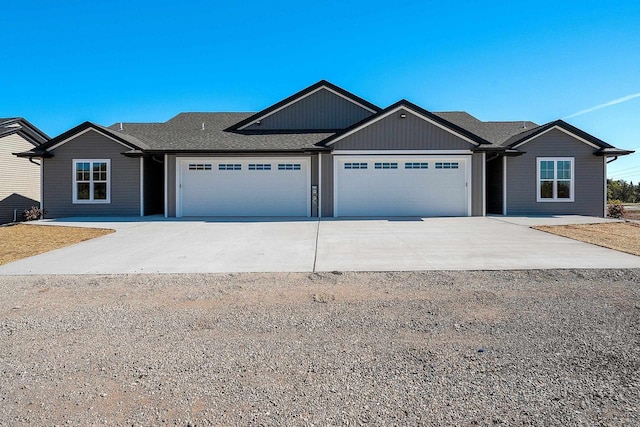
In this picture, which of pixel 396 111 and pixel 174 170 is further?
pixel 174 170

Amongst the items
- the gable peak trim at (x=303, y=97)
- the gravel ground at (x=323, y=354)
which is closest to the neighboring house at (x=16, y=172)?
the gable peak trim at (x=303, y=97)

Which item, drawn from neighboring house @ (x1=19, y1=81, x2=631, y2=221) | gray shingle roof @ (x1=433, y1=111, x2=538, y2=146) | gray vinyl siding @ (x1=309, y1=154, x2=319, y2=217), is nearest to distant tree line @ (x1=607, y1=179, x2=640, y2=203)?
gray shingle roof @ (x1=433, y1=111, x2=538, y2=146)

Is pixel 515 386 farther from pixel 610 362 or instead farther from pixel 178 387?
pixel 178 387

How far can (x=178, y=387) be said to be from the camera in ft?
8.87

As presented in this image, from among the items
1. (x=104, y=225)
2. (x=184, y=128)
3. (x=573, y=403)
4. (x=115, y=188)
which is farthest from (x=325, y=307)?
(x=184, y=128)

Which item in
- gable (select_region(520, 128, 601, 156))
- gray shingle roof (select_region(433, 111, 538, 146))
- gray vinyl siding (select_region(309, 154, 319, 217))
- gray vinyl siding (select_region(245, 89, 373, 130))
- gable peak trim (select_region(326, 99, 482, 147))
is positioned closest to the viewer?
gable peak trim (select_region(326, 99, 482, 147))

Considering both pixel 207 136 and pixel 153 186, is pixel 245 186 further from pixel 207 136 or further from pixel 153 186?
pixel 153 186

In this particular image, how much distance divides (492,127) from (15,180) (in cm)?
2548

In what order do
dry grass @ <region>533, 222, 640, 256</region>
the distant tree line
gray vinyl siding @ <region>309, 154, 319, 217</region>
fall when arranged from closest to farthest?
dry grass @ <region>533, 222, 640, 256</region> < gray vinyl siding @ <region>309, 154, 319, 217</region> < the distant tree line

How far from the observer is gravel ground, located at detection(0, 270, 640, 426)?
242 cm

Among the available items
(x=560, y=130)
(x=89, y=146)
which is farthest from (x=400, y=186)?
(x=89, y=146)

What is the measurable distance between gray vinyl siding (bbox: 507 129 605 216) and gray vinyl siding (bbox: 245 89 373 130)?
321 inches

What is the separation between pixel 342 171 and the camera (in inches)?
606

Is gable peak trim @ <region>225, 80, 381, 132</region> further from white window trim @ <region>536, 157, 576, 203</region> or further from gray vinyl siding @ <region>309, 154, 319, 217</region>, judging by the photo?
white window trim @ <region>536, 157, 576, 203</region>
